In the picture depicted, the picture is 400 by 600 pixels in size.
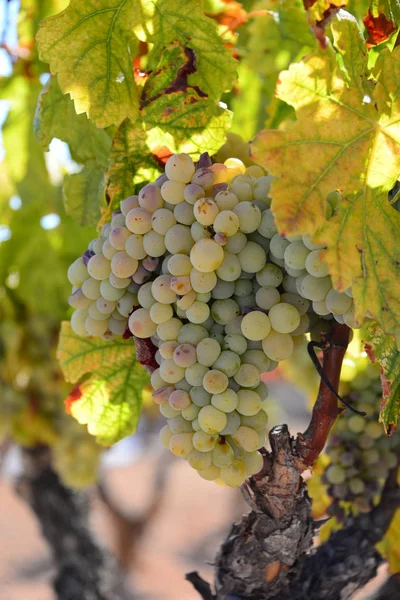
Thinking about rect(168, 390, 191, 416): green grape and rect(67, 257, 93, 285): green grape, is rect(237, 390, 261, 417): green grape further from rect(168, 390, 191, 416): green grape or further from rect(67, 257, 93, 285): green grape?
rect(67, 257, 93, 285): green grape

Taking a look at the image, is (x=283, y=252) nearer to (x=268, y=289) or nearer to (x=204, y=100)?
(x=268, y=289)

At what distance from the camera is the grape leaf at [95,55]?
79cm

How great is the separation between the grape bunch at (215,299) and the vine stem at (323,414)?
0.16 ft

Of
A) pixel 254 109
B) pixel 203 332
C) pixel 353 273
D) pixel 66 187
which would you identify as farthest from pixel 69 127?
pixel 254 109

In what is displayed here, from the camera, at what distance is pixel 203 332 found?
28.0 inches

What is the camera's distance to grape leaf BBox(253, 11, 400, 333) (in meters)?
0.62

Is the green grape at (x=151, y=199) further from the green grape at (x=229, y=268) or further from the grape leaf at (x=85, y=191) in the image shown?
the grape leaf at (x=85, y=191)

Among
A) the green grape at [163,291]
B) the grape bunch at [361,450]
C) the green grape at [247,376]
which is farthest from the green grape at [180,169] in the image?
the grape bunch at [361,450]

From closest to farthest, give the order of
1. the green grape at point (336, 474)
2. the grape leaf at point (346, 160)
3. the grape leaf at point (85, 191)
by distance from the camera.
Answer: the grape leaf at point (346, 160), the grape leaf at point (85, 191), the green grape at point (336, 474)

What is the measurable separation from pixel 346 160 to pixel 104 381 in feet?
1.45

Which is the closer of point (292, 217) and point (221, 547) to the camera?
point (292, 217)

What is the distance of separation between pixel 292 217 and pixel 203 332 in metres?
0.17

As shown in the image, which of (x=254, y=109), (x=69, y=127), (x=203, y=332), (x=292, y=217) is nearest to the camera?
(x=292, y=217)

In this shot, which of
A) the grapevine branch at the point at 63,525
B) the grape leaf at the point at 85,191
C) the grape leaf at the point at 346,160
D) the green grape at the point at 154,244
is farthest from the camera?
the grapevine branch at the point at 63,525
